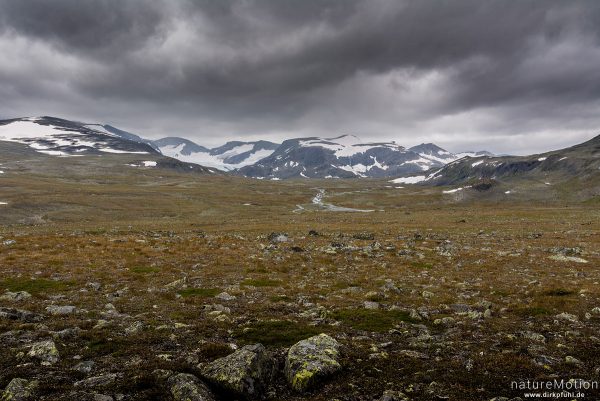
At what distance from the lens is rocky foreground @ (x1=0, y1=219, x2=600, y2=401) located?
910cm

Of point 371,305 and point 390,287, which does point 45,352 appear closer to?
point 371,305

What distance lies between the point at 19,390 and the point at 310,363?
6.80 meters

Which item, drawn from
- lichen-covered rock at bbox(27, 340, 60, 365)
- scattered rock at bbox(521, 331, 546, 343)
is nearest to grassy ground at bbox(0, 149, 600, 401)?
scattered rock at bbox(521, 331, 546, 343)

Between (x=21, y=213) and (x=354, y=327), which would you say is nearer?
(x=354, y=327)

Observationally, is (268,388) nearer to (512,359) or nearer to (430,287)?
(512,359)

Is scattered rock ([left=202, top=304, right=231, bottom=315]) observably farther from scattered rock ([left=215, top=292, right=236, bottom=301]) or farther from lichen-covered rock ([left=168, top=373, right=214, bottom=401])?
lichen-covered rock ([left=168, top=373, right=214, bottom=401])

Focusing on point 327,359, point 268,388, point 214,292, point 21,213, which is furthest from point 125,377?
point 21,213

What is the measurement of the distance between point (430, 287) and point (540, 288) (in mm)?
5702

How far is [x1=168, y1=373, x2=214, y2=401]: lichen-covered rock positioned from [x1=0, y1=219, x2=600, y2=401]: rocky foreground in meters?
0.05

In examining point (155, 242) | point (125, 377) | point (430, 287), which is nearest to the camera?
point (125, 377)

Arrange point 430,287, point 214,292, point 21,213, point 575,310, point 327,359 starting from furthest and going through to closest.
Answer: point 21,213
point 430,287
point 214,292
point 575,310
point 327,359

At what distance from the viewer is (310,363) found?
32.2 feet

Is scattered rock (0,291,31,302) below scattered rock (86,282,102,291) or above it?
above

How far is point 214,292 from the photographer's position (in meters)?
19.3
